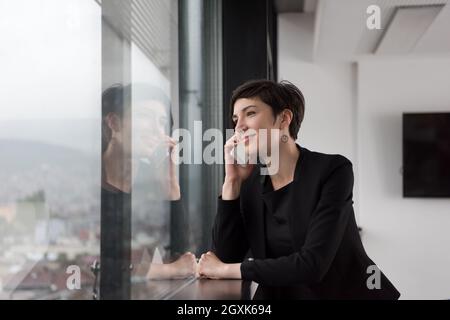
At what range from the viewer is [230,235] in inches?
27.1

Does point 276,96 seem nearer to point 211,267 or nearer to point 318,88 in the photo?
point 318,88

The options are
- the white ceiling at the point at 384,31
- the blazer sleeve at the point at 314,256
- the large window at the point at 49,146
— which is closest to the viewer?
the large window at the point at 49,146

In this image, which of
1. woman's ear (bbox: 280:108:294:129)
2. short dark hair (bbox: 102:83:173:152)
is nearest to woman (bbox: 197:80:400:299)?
woman's ear (bbox: 280:108:294:129)

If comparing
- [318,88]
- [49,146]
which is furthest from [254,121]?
→ [49,146]

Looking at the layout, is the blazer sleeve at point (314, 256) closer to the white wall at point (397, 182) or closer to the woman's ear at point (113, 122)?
the white wall at point (397, 182)

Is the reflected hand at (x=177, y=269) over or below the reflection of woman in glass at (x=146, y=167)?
below

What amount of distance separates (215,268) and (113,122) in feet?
0.78

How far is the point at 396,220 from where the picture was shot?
31.8 inches

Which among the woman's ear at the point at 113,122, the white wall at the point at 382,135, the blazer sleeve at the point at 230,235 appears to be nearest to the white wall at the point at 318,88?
the white wall at the point at 382,135

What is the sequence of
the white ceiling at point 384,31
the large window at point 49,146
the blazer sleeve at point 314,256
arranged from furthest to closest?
the white ceiling at point 384,31, the blazer sleeve at point 314,256, the large window at point 49,146

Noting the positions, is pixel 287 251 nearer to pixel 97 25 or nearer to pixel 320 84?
pixel 320 84

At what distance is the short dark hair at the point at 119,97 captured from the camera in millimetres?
592

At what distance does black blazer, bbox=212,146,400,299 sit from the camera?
64cm
